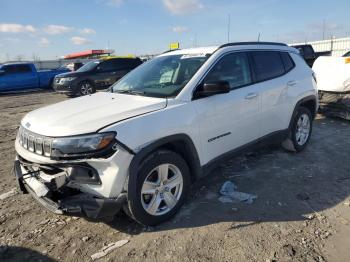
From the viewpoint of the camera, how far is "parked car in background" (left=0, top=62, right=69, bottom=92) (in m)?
18.8

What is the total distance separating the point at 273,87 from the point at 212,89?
5.27 ft

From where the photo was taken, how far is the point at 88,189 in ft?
10.3

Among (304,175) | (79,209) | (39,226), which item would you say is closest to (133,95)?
(79,209)

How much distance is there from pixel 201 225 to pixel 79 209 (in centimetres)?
128

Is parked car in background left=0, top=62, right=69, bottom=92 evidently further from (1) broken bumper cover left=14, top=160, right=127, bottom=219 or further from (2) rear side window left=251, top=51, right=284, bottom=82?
(1) broken bumper cover left=14, top=160, right=127, bottom=219

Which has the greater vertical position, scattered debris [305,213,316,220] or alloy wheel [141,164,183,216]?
alloy wheel [141,164,183,216]

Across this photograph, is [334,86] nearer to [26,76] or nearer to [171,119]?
[171,119]

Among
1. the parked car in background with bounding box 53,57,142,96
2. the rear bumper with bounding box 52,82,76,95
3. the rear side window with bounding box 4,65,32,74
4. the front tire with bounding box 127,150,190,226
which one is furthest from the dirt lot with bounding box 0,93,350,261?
the rear side window with bounding box 4,65,32,74

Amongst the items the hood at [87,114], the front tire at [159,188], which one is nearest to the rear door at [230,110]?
the front tire at [159,188]

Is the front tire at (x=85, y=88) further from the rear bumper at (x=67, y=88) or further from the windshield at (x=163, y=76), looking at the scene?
the windshield at (x=163, y=76)

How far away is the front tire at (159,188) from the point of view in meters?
3.29

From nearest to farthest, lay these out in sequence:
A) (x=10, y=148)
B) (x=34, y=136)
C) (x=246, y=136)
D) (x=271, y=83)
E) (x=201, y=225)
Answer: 1. (x=34, y=136)
2. (x=201, y=225)
3. (x=246, y=136)
4. (x=271, y=83)
5. (x=10, y=148)

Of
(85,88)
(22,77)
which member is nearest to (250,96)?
(85,88)

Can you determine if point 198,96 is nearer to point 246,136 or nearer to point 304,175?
point 246,136
